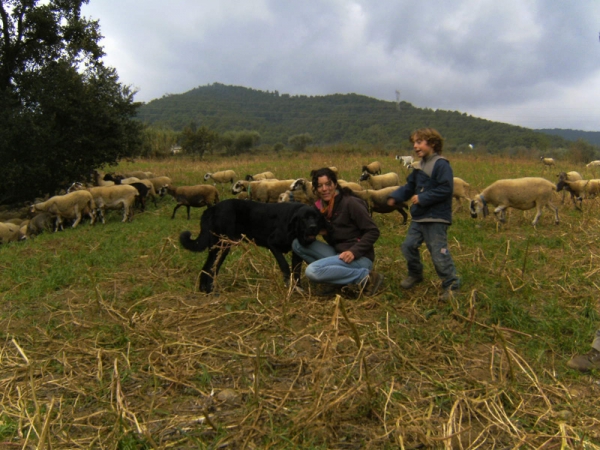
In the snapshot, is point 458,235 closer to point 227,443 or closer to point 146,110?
point 227,443

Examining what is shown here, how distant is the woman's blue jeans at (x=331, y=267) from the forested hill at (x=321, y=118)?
52395 mm

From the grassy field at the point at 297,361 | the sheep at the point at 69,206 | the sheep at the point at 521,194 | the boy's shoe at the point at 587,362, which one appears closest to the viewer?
the grassy field at the point at 297,361

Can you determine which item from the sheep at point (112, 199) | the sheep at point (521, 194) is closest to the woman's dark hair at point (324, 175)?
the sheep at point (521, 194)

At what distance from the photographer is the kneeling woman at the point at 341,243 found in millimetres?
5059

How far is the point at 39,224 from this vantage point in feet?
39.9

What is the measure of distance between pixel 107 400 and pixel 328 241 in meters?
3.08

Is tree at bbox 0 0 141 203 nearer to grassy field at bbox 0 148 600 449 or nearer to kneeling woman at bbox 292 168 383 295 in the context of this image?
grassy field at bbox 0 148 600 449

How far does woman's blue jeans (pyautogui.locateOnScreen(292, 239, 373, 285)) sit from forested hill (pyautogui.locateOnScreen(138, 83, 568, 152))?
52.4m

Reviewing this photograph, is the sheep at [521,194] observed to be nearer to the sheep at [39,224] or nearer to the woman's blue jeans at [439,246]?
the woman's blue jeans at [439,246]

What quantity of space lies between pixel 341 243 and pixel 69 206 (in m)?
10.1

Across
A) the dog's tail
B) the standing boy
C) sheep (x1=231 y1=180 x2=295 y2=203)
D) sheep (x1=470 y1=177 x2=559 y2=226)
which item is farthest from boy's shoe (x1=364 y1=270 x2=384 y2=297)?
sheep (x1=231 y1=180 x2=295 y2=203)

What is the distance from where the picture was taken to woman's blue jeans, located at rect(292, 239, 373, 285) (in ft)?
16.5

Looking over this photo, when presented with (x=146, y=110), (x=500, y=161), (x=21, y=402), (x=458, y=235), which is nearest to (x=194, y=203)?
(x=458, y=235)

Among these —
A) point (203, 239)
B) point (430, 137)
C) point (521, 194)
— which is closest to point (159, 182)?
point (203, 239)
